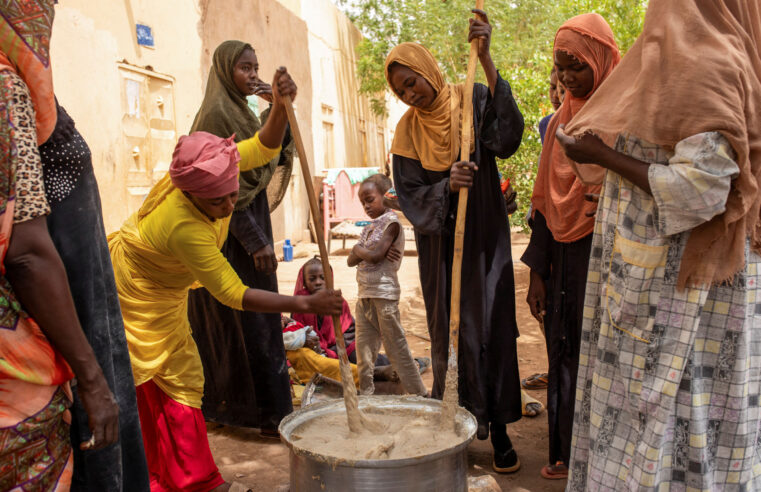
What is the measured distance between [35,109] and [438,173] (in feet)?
7.10

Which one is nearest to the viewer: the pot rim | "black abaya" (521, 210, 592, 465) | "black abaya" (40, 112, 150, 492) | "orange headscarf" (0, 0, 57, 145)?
"orange headscarf" (0, 0, 57, 145)

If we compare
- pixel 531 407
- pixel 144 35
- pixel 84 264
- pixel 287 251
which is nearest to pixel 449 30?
pixel 287 251

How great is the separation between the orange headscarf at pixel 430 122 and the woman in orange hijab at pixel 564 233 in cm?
46

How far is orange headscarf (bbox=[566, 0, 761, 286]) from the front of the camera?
1.95 metres

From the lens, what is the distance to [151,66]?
741cm

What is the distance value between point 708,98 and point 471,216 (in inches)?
59.8

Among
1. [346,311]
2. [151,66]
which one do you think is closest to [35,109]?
[346,311]

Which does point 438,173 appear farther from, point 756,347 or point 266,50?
point 266,50

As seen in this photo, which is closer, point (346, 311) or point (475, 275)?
point (475, 275)

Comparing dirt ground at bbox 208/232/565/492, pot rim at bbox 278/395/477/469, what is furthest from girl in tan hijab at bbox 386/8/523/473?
pot rim at bbox 278/395/477/469

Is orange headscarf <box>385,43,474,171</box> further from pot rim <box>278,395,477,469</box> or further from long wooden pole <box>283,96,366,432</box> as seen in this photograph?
pot rim <box>278,395,477,469</box>

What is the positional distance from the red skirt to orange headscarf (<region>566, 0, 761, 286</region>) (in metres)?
2.26

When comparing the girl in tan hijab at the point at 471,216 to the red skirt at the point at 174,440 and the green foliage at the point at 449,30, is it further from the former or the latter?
the green foliage at the point at 449,30

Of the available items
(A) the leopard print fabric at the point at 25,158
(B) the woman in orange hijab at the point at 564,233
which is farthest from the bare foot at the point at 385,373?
(A) the leopard print fabric at the point at 25,158
